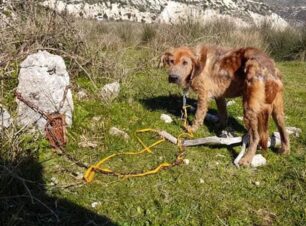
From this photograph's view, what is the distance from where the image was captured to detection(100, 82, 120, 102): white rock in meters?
7.34

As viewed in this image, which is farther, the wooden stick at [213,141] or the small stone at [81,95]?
the small stone at [81,95]

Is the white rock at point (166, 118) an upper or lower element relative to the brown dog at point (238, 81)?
lower

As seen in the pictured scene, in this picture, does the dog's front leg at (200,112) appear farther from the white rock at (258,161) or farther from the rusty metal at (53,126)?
the rusty metal at (53,126)

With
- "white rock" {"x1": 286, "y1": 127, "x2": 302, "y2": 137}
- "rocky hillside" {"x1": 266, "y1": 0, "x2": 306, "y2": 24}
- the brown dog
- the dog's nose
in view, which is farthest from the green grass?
"rocky hillside" {"x1": 266, "y1": 0, "x2": 306, "y2": 24}

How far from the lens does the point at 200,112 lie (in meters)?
6.90

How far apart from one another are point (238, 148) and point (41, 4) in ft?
15.8

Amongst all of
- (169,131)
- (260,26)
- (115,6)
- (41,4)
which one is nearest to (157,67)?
(41,4)

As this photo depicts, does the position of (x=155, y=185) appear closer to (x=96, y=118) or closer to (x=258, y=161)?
(x=258, y=161)

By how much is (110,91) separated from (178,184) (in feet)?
8.85

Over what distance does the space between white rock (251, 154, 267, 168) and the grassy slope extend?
8cm

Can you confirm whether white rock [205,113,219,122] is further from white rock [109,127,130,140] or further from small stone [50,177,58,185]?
small stone [50,177,58,185]

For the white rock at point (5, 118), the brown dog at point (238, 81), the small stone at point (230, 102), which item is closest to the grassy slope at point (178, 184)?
the brown dog at point (238, 81)

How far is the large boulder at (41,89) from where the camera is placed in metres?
5.79

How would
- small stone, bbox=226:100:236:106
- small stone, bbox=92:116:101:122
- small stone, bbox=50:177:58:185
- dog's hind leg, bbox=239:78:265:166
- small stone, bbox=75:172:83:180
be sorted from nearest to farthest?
small stone, bbox=50:177:58:185
small stone, bbox=75:172:83:180
dog's hind leg, bbox=239:78:265:166
small stone, bbox=92:116:101:122
small stone, bbox=226:100:236:106
